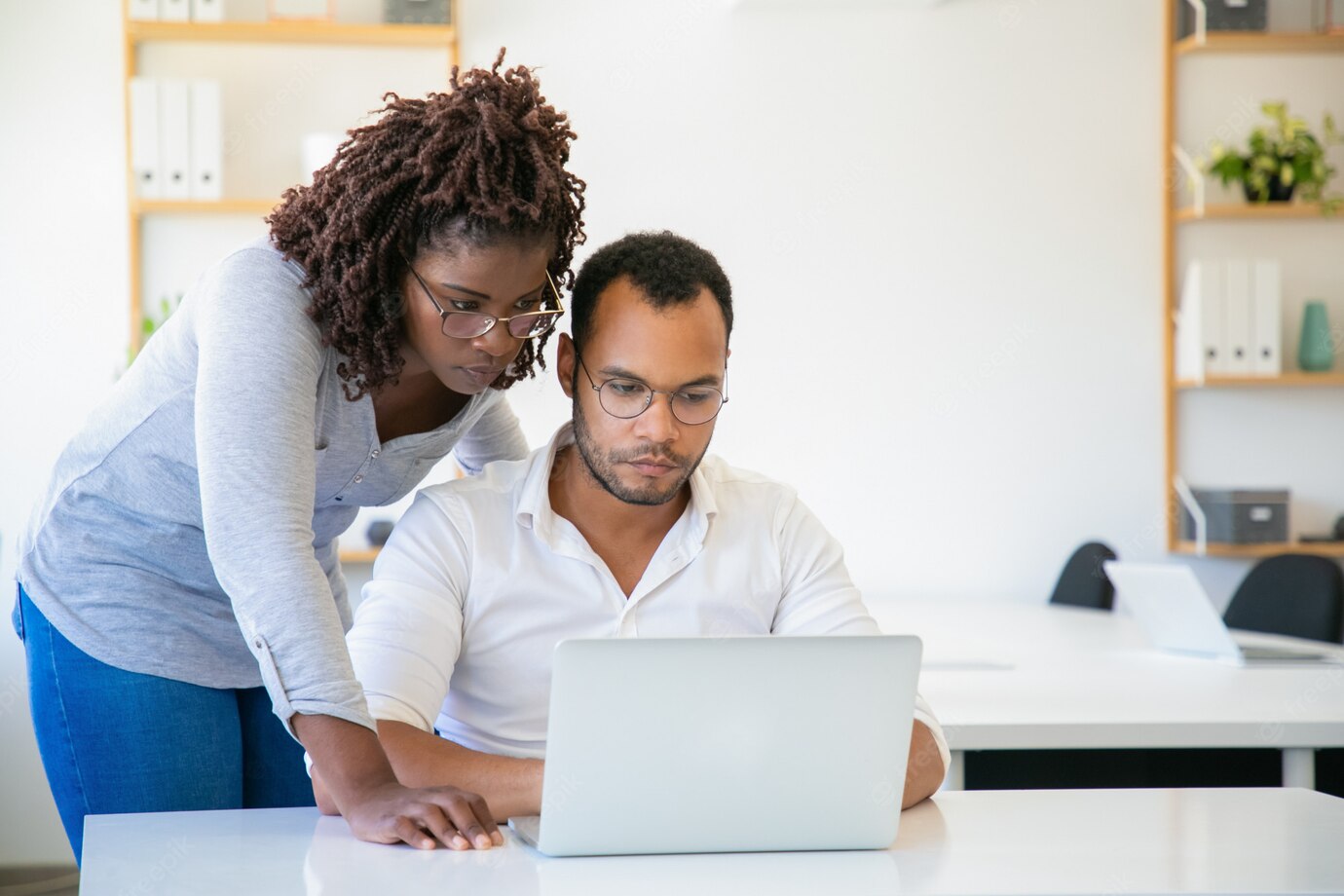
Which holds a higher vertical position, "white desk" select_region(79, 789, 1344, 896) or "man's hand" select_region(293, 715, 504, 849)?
"man's hand" select_region(293, 715, 504, 849)

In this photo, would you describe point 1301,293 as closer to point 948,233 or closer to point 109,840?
→ point 948,233

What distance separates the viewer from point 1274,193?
13.7 feet

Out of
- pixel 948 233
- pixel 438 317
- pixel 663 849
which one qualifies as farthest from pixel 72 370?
pixel 663 849

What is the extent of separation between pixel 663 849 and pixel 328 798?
34 centimetres

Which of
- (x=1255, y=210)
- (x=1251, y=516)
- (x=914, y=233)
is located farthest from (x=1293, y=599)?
(x=914, y=233)

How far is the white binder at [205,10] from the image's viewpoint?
12.1ft

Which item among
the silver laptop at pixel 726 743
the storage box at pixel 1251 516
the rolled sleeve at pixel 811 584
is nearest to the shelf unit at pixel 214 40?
the rolled sleeve at pixel 811 584

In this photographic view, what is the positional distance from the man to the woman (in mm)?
94

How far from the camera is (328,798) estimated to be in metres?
1.28

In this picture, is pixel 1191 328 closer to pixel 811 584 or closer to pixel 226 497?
pixel 811 584

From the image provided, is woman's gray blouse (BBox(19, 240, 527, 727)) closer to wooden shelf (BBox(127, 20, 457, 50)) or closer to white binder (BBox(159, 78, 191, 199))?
white binder (BBox(159, 78, 191, 199))

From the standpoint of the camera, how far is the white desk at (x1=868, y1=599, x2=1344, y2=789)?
191 centimetres

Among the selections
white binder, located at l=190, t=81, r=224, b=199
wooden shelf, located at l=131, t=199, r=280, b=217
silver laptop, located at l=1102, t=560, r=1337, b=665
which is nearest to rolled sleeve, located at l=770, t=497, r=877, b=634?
silver laptop, located at l=1102, t=560, r=1337, b=665

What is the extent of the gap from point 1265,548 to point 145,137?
338cm
